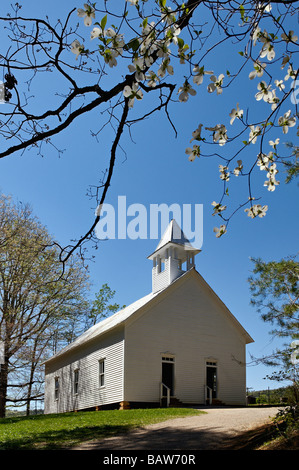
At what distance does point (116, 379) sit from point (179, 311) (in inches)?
172

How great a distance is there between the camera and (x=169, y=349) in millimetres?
22250

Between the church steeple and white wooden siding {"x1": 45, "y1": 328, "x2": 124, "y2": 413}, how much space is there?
4.04 meters

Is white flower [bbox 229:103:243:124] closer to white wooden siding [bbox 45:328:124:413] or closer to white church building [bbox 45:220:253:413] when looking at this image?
white church building [bbox 45:220:253:413]

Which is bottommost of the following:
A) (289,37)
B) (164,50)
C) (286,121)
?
(286,121)

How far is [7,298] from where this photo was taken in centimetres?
2730

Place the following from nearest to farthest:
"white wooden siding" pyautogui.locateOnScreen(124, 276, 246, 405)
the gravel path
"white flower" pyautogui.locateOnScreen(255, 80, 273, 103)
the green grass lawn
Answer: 1. "white flower" pyautogui.locateOnScreen(255, 80, 273, 103)
2. the gravel path
3. the green grass lawn
4. "white wooden siding" pyautogui.locateOnScreen(124, 276, 246, 405)

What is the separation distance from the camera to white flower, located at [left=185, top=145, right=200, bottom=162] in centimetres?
437

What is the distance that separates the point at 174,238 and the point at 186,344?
548 centimetres

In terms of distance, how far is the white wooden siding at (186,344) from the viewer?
21.2m

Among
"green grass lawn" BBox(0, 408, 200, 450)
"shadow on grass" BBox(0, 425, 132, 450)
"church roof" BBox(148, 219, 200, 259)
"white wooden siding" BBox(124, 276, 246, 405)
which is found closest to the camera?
"shadow on grass" BBox(0, 425, 132, 450)

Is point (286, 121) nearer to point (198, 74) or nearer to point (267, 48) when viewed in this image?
point (267, 48)

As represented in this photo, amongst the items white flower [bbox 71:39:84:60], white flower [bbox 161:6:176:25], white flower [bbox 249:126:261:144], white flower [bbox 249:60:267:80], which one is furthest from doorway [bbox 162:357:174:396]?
white flower [bbox 161:6:176:25]

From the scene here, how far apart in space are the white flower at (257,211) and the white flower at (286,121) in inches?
37.3

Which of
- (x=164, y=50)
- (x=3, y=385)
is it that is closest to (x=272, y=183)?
(x=164, y=50)
